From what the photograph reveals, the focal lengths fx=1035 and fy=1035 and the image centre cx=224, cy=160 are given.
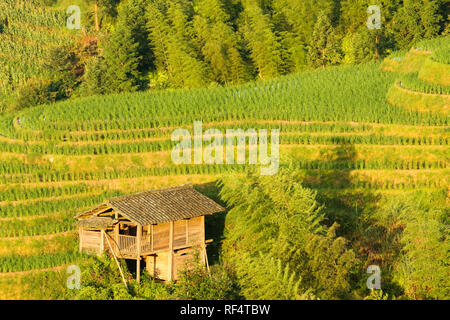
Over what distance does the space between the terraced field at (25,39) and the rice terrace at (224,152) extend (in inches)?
5.4

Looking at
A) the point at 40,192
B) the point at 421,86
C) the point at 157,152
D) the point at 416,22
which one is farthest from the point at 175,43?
the point at 40,192

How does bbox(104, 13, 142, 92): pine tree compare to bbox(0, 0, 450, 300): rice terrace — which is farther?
bbox(104, 13, 142, 92): pine tree

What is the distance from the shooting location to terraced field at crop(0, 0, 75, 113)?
185 ft

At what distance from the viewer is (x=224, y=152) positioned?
43.9 metres

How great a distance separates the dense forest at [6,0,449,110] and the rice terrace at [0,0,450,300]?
118 mm

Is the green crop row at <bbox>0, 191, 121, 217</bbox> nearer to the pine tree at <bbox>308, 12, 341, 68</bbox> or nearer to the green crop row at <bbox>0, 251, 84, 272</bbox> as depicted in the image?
the green crop row at <bbox>0, 251, 84, 272</bbox>

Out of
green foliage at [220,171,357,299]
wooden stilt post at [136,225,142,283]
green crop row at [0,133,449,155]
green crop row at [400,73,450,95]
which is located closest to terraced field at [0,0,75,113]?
green crop row at [0,133,449,155]

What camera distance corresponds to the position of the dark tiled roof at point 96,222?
3694 centimetres

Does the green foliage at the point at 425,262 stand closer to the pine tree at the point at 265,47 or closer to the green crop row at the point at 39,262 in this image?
the green crop row at the point at 39,262

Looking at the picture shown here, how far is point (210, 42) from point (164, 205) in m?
20.5

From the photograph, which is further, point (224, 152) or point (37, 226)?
point (224, 152)

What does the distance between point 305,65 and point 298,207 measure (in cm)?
2127

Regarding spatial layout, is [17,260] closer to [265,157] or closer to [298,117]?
[265,157]

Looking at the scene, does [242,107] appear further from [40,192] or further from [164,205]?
[164,205]
